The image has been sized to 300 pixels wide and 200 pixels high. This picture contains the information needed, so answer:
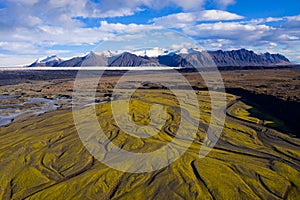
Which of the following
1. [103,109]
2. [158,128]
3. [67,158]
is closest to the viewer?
[67,158]

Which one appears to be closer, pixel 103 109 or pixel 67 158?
pixel 67 158

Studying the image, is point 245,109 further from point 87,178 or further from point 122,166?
point 87,178

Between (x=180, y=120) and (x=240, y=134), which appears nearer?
(x=240, y=134)

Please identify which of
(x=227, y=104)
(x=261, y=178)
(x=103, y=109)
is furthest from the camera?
(x=227, y=104)

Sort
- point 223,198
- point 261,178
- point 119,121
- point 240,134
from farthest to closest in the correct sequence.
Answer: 1. point 119,121
2. point 240,134
3. point 261,178
4. point 223,198

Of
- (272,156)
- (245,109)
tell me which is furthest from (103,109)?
(272,156)

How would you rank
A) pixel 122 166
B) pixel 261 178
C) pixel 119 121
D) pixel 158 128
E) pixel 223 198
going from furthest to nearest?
pixel 119 121
pixel 158 128
pixel 122 166
pixel 261 178
pixel 223 198

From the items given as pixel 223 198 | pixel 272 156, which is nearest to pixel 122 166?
pixel 223 198

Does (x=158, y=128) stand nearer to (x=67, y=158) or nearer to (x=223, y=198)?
(x=67, y=158)
